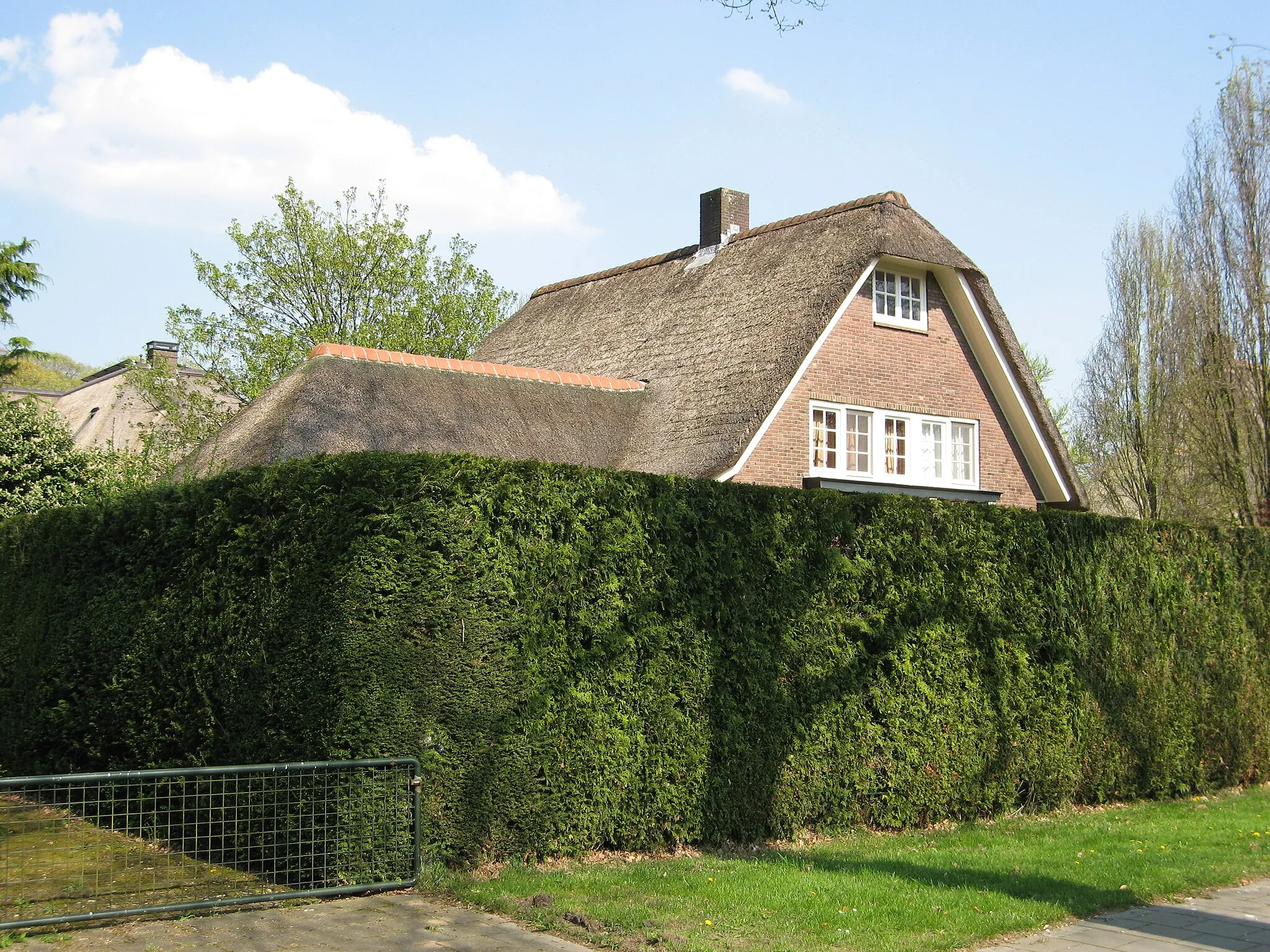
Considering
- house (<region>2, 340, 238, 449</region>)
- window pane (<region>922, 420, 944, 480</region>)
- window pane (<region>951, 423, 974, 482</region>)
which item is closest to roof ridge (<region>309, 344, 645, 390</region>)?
window pane (<region>922, 420, 944, 480</region>)

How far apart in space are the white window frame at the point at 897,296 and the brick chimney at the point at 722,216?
4055 millimetres

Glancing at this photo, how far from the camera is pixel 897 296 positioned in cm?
1989

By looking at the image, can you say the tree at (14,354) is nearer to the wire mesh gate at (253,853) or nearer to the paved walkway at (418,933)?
the wire mesh gate at (253,853)

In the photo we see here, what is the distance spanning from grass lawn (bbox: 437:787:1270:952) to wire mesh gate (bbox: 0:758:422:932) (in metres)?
0.58

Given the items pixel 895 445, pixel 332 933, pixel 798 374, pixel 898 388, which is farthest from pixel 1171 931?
pixel 898 388

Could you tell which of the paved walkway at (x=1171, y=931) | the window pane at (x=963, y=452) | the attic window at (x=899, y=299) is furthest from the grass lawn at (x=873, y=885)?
the attic window at (x=899, y=299)

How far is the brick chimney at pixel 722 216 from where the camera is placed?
75.5 feet

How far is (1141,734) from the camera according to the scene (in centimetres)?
1203

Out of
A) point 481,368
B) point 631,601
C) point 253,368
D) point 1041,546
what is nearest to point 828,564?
point 631,601

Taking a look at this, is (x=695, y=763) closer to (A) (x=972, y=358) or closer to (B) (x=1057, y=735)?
(B) (x=1057, y=735)

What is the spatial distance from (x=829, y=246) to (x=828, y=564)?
10.8m

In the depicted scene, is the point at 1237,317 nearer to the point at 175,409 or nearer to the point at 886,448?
the point at 886,448

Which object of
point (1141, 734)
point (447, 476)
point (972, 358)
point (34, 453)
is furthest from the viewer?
point (972, 358)

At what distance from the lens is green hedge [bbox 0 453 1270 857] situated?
298 inches
